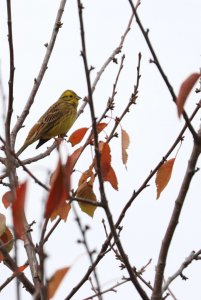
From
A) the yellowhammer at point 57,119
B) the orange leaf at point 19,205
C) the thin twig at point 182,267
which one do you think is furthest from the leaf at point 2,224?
the yellowhammer at point 57,119

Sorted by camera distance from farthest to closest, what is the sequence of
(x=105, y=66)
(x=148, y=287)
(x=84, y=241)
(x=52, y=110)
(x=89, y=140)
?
1. (x=52, y=110)
2. (x=105, y=66)
3. (x=89, y=140)
4. (x=148, y=287)
5. (x=84, y=241)

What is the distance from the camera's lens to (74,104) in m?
10.3

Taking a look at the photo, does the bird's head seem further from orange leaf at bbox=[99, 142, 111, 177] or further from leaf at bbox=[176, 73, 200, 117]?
leaf at bbox=[176, 73, 200, 117]

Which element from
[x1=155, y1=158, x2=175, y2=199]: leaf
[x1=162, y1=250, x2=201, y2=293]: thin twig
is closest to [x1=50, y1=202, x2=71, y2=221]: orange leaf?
[x1=155, y1=158, x2=175, y2=199]: leaf

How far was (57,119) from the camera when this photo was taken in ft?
31.7

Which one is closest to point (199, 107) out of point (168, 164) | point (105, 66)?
point (168, 164)

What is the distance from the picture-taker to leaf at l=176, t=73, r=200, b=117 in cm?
220

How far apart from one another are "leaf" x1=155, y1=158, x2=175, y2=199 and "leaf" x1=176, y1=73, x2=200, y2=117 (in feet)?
3.46

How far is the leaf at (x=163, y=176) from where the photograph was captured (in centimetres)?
324

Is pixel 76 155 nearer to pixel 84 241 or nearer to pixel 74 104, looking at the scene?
pixel 84 241

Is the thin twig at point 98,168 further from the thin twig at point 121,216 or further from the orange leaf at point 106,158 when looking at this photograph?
the orange leaf at point 106,158

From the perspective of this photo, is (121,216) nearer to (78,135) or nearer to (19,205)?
(78,135)

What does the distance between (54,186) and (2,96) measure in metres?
1.72

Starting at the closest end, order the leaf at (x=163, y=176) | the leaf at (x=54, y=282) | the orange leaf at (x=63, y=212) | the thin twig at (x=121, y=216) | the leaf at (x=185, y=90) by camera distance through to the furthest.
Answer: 1. the leaf at (x=54, y=282)
2. the leaf at (x=185, y=90)
3. the thin twig at (x=121, y=216)
4. the leaf at (x=163, y=176)
5. the orange leaf at (x=63, y=212)
